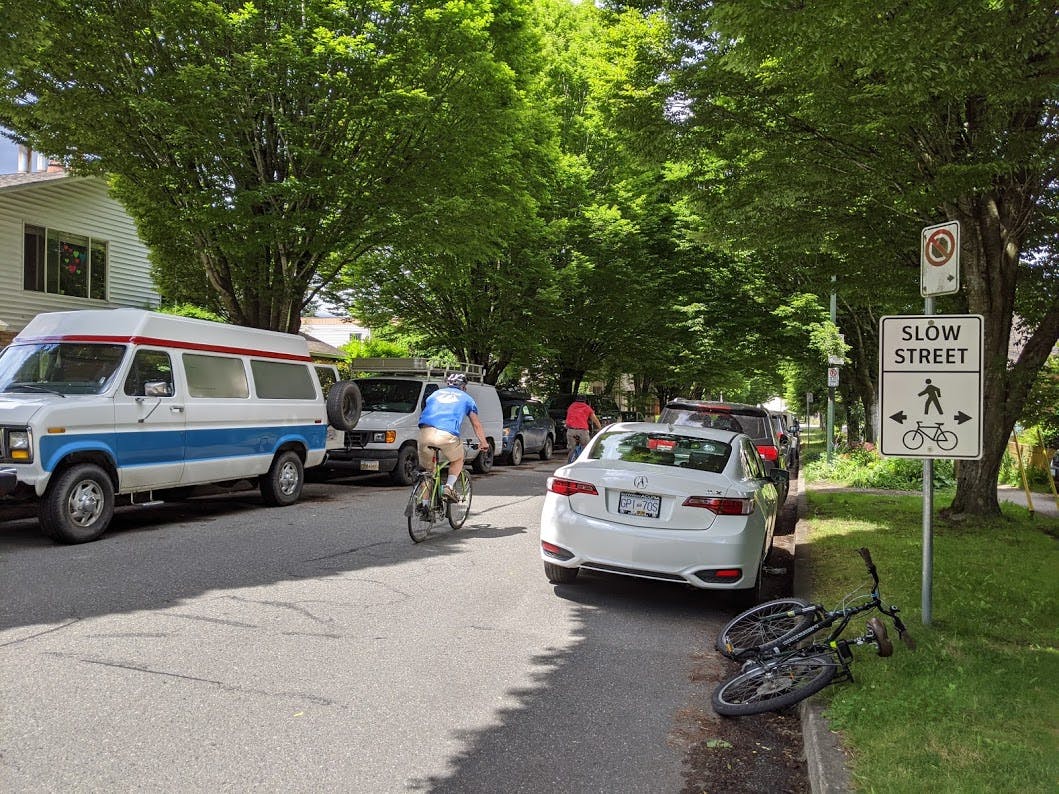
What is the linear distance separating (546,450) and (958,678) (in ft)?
65.7

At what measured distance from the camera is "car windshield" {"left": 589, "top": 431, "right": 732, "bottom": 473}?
7176 mm

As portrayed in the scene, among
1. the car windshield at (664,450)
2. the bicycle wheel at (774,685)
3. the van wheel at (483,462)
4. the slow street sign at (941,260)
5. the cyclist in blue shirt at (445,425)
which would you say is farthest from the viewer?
the van wheel at (483,462)

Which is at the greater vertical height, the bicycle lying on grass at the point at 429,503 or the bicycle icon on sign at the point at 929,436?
the bicycle icon on sign at the point at 929,436

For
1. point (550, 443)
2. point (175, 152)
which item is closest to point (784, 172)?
point (175, 152)

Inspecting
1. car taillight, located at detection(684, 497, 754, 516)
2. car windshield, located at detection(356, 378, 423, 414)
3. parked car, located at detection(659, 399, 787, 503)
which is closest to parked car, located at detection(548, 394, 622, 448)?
car windshield, located at detection(356, 378, 423, 414)

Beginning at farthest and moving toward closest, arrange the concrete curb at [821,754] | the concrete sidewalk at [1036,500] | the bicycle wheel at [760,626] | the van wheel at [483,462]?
the van wheel at [483,462]
the concrete sidewalk at [1036,500]
the bicycle wheel at [760,626]
the concrete curb at [821,754]

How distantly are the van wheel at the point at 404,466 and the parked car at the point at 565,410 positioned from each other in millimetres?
12756

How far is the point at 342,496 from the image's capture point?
13391 millimetres

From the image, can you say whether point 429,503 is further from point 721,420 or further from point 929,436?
point 929,436

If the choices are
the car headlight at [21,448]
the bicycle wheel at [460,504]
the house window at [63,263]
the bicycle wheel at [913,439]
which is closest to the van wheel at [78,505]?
the car headlight at [21,448]

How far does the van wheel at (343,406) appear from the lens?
13406 millimetres

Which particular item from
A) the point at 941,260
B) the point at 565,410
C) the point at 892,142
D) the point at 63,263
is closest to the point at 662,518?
the point at 941,260

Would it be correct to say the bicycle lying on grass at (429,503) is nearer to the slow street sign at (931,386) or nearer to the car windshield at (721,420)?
the car windshield at (721,420)

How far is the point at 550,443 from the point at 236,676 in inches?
800
